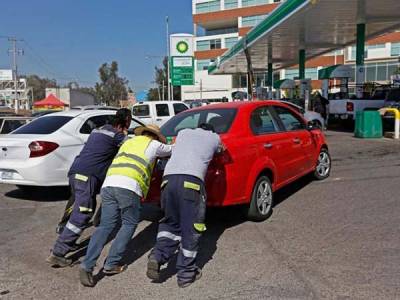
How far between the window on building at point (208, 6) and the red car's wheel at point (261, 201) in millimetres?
65532

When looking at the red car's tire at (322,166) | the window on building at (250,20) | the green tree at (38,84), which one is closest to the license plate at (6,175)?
the red car's tire at (322,166)

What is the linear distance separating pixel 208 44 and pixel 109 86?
62.8m

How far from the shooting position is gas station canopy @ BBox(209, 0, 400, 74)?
63.1ft

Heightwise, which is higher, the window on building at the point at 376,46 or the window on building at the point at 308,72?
the window on building at the point at 376,46

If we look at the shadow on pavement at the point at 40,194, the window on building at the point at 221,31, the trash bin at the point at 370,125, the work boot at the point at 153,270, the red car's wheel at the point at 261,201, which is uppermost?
the window on building at the point at 221,31

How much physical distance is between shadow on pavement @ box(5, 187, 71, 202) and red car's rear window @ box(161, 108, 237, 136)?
269 centimetres

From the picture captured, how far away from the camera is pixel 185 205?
4082 millimetres

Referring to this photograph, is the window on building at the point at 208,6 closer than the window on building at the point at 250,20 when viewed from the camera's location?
No

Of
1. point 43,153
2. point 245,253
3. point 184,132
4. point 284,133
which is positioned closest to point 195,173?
point 184,132

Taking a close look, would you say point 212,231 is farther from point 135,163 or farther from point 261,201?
point 135,163

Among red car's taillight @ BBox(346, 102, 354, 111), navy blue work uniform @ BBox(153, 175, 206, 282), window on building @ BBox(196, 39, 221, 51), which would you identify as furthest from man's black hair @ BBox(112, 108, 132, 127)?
window on building @ BBox(196, 39, 221, 51)

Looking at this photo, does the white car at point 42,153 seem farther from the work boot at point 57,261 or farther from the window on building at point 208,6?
the window on building at point 208,6

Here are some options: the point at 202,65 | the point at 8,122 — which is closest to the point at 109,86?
the point at 202,65

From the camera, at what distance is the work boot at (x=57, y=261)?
4.46 m
